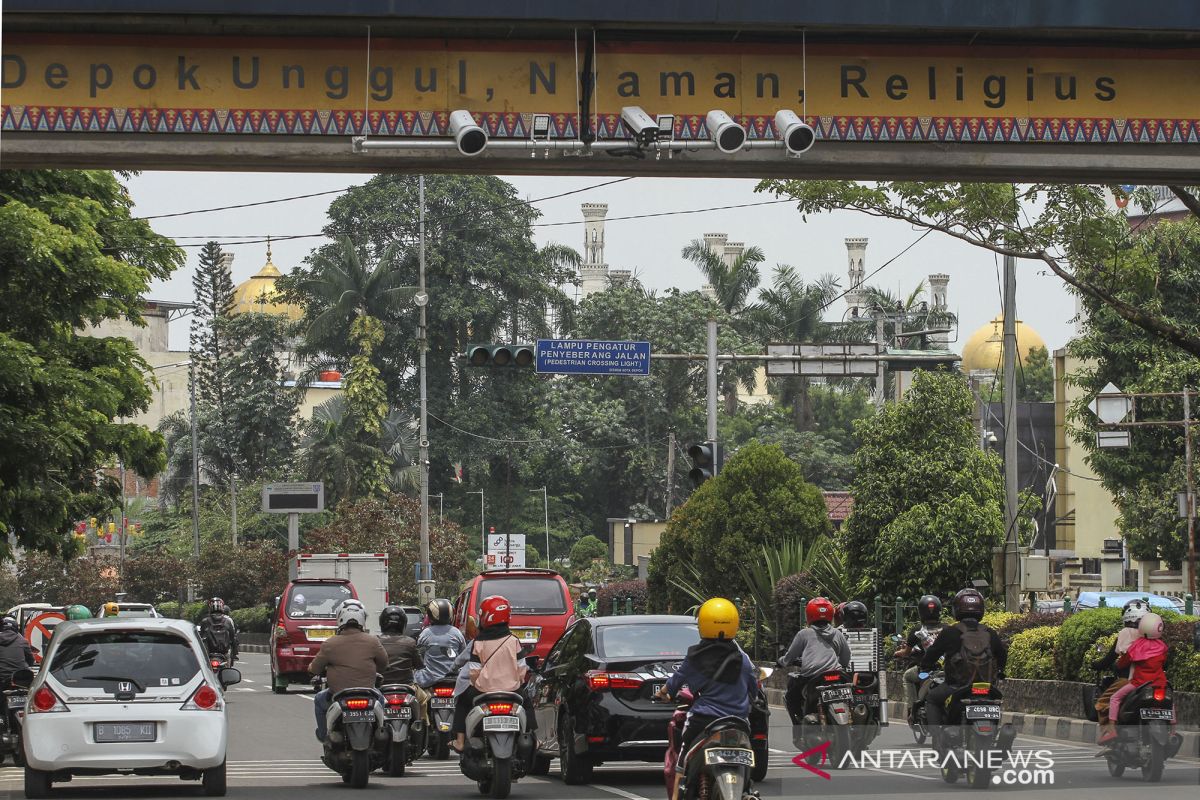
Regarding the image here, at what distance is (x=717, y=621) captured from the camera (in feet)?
36.4

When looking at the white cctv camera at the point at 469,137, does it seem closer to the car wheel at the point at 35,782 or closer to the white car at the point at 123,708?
the white car at the point at 123,708

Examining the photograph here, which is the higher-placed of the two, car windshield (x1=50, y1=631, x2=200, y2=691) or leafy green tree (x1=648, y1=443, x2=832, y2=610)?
leafy green tree (x1=648, y1=443, x2=832, y2=610)

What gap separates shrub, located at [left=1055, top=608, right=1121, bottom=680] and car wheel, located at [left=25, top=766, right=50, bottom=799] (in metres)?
12.0

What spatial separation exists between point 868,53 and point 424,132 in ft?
13.2

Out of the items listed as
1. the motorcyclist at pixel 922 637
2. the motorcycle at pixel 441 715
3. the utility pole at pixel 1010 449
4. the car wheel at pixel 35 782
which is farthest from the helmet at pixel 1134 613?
the utility pole at pixel 1010 449

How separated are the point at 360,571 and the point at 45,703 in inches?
1196

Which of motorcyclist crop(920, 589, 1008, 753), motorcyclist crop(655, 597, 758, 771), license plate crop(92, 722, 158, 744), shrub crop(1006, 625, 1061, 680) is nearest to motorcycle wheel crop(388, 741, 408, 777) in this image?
license plate crop(92, 722, 158, 744)

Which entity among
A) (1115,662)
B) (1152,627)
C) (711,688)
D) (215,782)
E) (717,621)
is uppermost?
(717,621)

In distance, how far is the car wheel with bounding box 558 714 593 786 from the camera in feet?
51.9

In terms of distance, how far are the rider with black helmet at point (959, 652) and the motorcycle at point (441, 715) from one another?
4626 millimetres

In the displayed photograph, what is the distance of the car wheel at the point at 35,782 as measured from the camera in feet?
47.8

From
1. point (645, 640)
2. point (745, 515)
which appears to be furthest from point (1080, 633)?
point (745, 515)

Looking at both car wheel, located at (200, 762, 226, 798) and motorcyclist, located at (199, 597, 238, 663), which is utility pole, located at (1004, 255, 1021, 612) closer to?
motorcyclist, located at (199, 597, 238, 663)

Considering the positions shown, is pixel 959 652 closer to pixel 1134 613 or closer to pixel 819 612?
pixel 819 612
